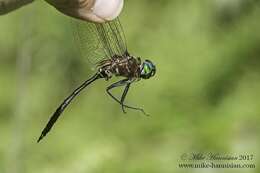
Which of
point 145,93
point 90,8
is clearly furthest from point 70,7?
point 145,93

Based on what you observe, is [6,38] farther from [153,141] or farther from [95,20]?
[95,20]

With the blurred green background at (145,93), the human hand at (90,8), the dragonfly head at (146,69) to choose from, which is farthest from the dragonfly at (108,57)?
the blurred green background at (145,93)

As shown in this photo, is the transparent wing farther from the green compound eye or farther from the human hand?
the human hand

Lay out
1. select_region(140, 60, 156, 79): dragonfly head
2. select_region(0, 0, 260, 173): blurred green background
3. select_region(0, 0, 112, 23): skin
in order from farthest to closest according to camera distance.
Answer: select_region(0, 0, 260, 173): blurred green background
select_region(140, 60, 156, 79): dragonfly head
select_region(0, 0, 112, 23): skin

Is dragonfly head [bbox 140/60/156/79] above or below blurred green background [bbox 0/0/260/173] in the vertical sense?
above

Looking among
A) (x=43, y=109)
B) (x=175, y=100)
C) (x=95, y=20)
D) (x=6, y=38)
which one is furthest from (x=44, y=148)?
(x=95, y=20)

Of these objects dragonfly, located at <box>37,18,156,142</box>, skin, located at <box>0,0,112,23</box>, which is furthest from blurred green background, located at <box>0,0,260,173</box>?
skin, located at <box>0,0,112,23</box>

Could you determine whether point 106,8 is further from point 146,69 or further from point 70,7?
point 146,69

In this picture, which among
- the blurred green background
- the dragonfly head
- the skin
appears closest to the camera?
the skin

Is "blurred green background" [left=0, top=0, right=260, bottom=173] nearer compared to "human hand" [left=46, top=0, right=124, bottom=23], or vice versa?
"human hand" [left=46, top=0, right=124, bottom=23]
